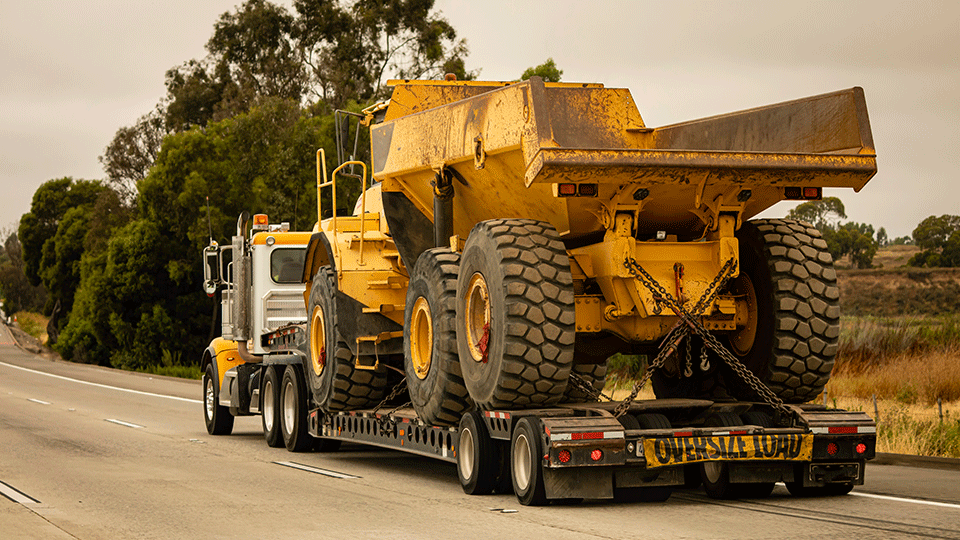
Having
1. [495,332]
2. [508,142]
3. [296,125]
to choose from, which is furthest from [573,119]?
[296,125]

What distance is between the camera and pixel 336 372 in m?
14.3

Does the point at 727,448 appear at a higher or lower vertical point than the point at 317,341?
lower

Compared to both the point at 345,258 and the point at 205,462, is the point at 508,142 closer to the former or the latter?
the point at 345,258

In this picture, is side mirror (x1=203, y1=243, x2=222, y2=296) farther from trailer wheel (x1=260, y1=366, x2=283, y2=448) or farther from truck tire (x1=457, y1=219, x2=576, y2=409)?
truck tire (x1=457, y1=219, x2=576, y2=409)

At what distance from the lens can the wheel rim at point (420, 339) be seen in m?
11.9

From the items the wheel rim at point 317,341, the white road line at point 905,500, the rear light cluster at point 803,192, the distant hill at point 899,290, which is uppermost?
the distant hill at point 899,290

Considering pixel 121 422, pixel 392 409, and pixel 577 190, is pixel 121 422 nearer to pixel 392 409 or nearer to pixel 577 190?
pixel 392 409

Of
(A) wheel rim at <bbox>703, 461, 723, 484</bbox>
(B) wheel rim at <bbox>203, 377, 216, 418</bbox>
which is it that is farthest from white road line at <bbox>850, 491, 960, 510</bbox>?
(B) wheel rim at <bbox>203, 377, 216, 418</bbox>

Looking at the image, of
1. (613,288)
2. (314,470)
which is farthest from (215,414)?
(613,288)

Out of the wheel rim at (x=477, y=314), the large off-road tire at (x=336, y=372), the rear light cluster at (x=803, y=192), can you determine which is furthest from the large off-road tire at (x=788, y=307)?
the large off-road tire at (x=336, y=372)

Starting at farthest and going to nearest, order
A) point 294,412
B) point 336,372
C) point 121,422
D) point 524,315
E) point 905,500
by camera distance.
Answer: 1. point 121,422
2. point 294,412
3. point 336,372
4. point 905,500
5. point 524,315

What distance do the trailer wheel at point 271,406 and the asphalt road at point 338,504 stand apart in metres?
0.27

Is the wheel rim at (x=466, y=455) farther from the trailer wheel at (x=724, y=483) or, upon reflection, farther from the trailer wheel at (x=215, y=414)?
the trailer wheel at (x=215, y=414)

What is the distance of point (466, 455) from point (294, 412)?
5.85 m
